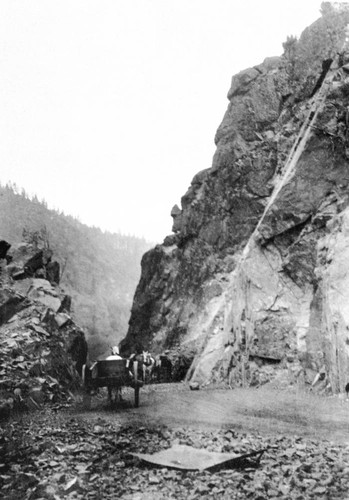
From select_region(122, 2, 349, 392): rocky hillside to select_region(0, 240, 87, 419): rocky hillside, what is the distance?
593 cm

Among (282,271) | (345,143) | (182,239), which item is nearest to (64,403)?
(282,271)

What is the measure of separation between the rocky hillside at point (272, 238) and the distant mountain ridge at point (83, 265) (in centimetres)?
4010

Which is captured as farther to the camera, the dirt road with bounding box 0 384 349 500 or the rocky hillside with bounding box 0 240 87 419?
the rocky hillside with bounding box 0 240 87 419

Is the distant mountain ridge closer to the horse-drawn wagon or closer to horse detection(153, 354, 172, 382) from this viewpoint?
horse detection(153, 354, 172, 382)

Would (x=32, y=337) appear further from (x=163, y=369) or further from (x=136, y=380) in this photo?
(x=163, y=369)

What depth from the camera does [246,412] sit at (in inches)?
416

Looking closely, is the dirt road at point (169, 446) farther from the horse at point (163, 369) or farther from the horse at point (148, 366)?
the horse at point (163, 369)

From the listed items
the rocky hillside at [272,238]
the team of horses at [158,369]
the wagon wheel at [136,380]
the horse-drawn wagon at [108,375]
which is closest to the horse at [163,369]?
the team of horses at [158,369]

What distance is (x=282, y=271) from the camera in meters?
18.5

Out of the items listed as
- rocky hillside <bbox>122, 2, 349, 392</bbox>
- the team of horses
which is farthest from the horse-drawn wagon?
the team of horses

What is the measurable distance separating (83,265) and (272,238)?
74957 mm

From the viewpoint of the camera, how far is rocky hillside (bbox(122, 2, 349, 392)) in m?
15.9

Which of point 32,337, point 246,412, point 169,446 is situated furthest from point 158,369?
point 169,446

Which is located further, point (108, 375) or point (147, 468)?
point (108, 375)
